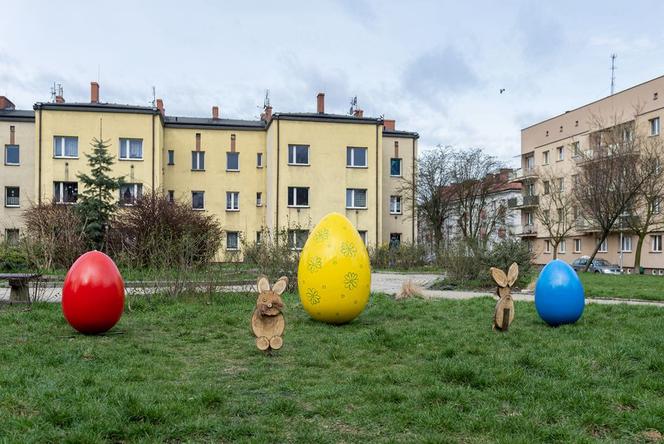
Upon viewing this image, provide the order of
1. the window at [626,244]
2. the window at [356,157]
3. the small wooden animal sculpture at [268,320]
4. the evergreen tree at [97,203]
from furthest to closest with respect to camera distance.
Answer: the window at [626,244], the window at [356,157], the evergreen tree at [97,203], the small wooden animal sculpture at [268,320]

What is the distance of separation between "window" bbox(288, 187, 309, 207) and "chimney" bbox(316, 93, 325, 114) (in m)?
6.94

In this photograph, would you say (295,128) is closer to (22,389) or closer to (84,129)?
(84,129)

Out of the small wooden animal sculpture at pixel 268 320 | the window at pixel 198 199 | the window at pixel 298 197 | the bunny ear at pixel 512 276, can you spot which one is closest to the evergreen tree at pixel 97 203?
the window at pixel 198 199

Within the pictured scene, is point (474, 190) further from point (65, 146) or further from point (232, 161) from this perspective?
point (65, 146)

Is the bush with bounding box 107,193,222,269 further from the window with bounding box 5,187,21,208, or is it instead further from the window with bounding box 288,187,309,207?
the window with bounding box 5,187,21,208

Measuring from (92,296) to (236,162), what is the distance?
33.2 metres

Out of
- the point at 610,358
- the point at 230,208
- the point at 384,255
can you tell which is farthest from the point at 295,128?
the point at 610,358

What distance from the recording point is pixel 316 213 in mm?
39656

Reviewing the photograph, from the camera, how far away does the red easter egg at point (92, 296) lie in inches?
349

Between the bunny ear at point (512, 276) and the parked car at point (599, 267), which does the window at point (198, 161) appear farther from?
the bunny ear at point (512, 276)

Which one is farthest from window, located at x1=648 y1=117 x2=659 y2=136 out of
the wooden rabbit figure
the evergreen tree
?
the wooden rabbit figure

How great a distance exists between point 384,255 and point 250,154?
14042mm

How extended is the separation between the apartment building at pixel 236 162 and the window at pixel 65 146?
6cm

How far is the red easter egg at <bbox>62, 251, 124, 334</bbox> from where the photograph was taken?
8.87m
